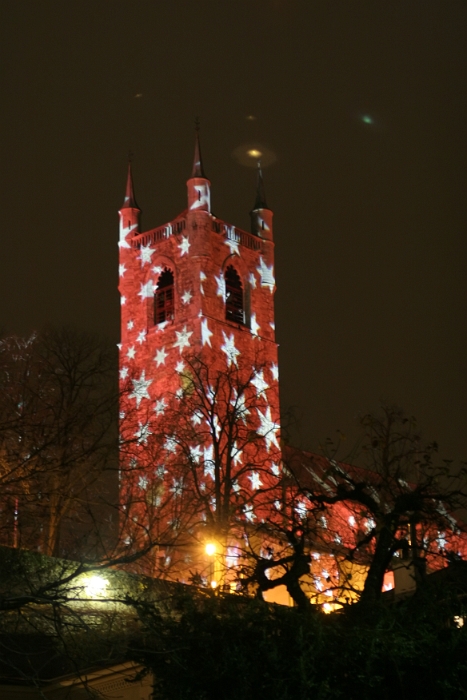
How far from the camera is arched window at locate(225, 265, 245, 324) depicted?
183 ft

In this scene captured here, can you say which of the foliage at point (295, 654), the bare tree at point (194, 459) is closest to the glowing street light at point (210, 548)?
the bare tree at point (194, 459)

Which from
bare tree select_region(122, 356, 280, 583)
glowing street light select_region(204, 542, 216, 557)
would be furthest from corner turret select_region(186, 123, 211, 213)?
glowing street light select_region(204, 542, 216, 557)

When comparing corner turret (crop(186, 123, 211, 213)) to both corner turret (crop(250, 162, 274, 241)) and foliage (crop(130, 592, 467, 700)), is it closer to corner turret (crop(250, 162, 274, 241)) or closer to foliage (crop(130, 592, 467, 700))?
corner turret (crop(250, 162, 274, 241))

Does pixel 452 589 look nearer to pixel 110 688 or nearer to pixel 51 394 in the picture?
pixel 110 688

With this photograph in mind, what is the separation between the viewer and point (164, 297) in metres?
55.8

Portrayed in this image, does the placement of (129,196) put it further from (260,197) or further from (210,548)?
(210,548)

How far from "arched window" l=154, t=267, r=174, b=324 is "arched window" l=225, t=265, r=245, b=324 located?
234 cm

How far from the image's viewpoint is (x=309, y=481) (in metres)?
60.2

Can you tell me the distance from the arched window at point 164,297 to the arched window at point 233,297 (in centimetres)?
234

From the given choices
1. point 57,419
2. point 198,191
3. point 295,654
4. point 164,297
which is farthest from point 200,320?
point 295,654

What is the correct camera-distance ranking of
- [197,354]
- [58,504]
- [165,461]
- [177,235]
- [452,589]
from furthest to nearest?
1. [177,235]
2. [197,354]
3. [165,461]
4. [58,504]
5. [452,589]

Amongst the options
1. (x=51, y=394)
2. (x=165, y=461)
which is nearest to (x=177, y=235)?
(x=165, y=461)

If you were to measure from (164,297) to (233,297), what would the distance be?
2937 mm

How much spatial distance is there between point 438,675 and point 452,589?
195 centimetres
